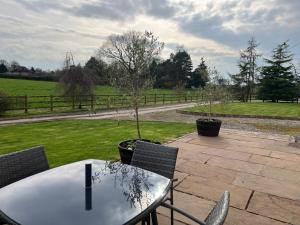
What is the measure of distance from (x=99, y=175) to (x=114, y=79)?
3125mm

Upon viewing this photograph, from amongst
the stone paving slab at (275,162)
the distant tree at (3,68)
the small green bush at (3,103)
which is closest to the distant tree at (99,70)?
the small green bush at (3,103)

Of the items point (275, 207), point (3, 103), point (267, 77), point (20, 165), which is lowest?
point (275, 207)

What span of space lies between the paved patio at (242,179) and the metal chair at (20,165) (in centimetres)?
139

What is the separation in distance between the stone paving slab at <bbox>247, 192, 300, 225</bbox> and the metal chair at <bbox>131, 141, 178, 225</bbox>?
119 cm

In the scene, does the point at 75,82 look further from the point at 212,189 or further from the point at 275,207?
the point at 275,207

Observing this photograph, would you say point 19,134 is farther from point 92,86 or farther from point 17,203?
point 92,86

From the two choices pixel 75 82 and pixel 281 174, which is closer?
pixel 281 174

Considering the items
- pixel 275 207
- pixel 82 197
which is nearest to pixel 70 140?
pixel 275 207

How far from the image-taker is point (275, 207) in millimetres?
3369

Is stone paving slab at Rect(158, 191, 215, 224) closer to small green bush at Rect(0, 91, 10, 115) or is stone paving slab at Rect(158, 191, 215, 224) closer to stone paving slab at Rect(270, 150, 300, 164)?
stone paving slab at Rect(270, 150, 300, 164)

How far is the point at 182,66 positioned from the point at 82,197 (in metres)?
51.7

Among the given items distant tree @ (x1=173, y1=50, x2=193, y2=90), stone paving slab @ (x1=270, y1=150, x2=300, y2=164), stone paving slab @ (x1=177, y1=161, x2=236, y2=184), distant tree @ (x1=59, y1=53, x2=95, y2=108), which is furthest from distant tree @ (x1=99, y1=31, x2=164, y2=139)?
distant tree @ (x1=173, y1=50, x2=193, y2=90)

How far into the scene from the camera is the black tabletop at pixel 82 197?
1631 millimetres

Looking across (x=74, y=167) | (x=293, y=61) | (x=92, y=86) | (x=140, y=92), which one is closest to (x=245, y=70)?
(x=293, y=61)
